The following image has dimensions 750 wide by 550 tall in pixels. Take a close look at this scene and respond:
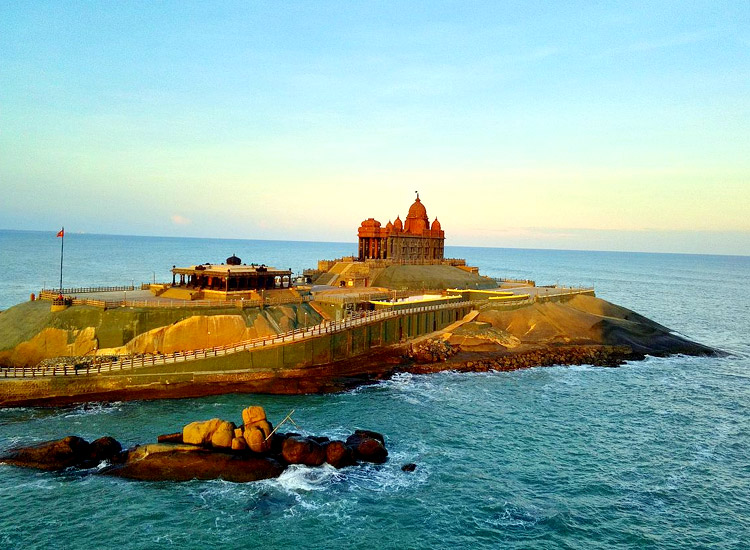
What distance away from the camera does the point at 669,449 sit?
134ft

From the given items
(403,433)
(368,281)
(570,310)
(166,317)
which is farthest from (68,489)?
(570,310)

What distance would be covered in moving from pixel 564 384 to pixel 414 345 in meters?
18.1

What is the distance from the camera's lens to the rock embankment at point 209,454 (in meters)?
34.4

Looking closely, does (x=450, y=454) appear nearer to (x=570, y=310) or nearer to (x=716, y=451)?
(x=716, y=451)

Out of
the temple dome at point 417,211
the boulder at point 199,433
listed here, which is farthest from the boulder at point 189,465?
the temple dome at point 417,211

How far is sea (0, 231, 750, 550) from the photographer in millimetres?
28703

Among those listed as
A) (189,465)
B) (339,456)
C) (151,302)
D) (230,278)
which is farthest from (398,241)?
(189,465)

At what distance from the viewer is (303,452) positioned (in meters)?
36.2

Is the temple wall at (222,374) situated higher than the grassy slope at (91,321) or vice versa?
the grassy slope at (91,321)

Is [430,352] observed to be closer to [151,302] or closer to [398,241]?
[151,302]

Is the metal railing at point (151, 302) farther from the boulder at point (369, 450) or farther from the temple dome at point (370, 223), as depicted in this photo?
the temple dome at point (370, 223)

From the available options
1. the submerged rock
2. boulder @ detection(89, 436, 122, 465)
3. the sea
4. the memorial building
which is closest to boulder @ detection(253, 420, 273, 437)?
the sea

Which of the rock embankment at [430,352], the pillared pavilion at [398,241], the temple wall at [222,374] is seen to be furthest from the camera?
the pillared pavilion at [398,241]

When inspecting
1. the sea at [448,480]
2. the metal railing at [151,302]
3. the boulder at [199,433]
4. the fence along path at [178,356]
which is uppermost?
the metal railing at [151,302]
